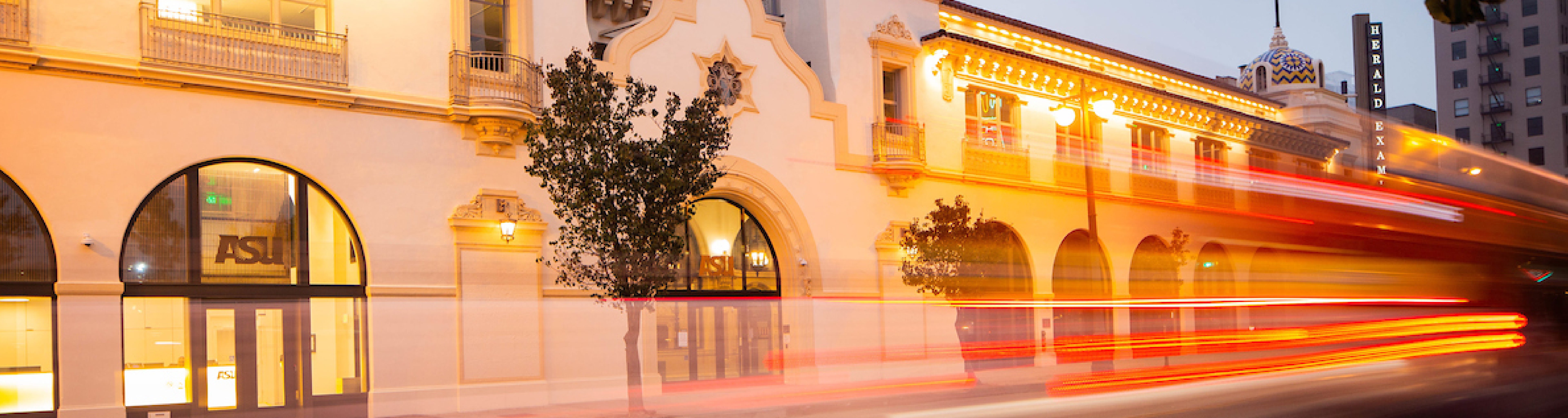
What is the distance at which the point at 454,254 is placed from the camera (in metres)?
20.6

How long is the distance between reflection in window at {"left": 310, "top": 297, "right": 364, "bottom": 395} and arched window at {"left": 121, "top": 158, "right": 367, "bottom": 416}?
0.02m

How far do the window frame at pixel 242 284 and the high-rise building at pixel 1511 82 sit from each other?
85.5 meters

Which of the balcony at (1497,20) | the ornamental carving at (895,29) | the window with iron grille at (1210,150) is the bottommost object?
the window with iron grille at (1210,150)

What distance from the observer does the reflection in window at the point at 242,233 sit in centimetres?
1778

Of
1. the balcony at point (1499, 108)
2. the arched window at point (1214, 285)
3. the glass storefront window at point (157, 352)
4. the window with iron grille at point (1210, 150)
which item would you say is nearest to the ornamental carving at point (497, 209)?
the glass storefront window at point (157, 352)

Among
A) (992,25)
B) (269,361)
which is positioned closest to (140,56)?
(269,361)

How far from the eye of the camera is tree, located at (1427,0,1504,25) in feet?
27.2

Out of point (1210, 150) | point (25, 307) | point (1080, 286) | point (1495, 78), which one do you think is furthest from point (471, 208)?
point (1495, 78)

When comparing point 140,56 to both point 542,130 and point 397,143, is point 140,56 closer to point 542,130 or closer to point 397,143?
point 397,143

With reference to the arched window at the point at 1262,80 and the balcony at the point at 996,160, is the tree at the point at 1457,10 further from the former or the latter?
the arched window at the point at 1262,80

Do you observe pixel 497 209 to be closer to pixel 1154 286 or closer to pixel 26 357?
pixel 26 357

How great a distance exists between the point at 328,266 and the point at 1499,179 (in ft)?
52.3

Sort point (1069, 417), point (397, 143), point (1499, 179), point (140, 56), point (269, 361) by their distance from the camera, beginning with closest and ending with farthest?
1. point (1069, 417)
2. point (1499, 179)
3. point (269, 361)
4. point (140, 56)
5. point (397, 143)

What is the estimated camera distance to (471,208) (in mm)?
20672
